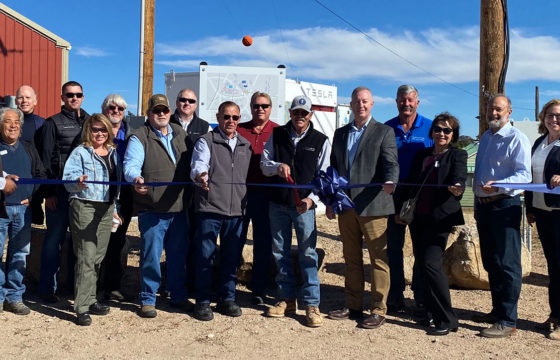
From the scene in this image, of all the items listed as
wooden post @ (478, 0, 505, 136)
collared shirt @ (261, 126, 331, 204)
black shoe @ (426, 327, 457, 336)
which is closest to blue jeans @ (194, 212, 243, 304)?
collared shirt @ (261, 126, 331, 204)

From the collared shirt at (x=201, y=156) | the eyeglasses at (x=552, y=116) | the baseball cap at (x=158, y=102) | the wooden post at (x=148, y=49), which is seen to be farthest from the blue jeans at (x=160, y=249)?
the wooden post at (x=148, y=49)

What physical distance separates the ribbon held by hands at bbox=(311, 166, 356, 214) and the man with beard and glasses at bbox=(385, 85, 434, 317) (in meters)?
0.74

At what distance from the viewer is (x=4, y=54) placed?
13656 mm

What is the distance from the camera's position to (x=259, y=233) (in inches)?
214

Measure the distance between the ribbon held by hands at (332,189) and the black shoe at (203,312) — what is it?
57.8 inches

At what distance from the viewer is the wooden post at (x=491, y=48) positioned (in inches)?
259

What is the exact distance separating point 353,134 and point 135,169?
6.40 feet

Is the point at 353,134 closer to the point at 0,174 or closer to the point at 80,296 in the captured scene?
the point at 80,296

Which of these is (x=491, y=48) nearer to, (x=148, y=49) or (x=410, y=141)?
(x=410, y=141)

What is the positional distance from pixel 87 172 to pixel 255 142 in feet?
5.26

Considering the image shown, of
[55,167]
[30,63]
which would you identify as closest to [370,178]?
[55,167]

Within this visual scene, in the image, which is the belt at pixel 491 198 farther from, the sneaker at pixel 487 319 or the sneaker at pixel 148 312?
the sneaker at pixel 148 312

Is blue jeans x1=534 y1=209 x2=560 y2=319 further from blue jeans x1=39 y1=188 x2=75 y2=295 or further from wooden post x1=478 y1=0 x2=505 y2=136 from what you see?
blue jeans x1=39 y1=188 x2=75 y2=295

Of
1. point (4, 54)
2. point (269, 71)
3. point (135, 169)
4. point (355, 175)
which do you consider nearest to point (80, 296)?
point (135, 169)
